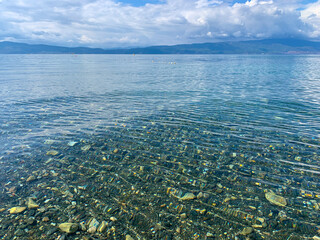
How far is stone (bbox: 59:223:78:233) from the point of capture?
6.94m

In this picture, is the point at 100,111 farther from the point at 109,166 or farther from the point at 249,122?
the point at 249,122

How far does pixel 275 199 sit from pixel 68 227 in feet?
28.1

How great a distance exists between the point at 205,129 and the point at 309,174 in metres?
7.87

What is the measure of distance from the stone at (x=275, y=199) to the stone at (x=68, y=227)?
8.04 meters

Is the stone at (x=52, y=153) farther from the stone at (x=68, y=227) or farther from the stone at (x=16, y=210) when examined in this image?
the stone at (x=68, y=227)

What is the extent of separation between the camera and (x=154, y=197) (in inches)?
348

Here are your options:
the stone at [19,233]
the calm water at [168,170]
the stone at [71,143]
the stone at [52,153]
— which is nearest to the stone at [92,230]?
the calm water at [168,170]

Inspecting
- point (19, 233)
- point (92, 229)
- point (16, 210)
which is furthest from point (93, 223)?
point (16, 210)

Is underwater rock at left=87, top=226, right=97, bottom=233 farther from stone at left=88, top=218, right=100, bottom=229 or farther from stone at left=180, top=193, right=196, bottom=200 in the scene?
stone at left=180, top=193, right=196, bottom=200

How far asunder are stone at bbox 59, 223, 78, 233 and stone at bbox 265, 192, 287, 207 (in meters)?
8.04

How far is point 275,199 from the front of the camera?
28.2ft

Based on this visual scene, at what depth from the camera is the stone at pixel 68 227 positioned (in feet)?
22.8

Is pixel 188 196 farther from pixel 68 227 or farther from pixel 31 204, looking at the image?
pixel 31 204

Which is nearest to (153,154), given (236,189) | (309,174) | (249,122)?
(236,189)
